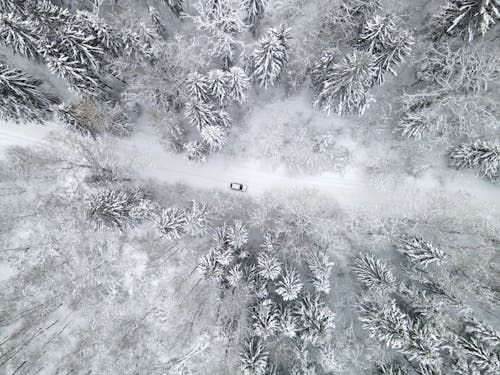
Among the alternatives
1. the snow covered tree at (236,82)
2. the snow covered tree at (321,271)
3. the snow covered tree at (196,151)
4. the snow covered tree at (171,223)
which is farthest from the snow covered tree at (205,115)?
the snow covered tree at (321,271)

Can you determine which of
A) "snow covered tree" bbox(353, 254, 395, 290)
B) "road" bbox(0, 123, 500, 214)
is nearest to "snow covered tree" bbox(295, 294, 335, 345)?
"snow covered tree" bbox(353, 254, 395, 290)

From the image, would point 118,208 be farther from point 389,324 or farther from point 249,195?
point 389,324

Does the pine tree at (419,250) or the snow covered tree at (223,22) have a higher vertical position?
the snow covered tree at (223,22)

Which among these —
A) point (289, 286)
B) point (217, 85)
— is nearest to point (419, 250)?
point (289, 286)

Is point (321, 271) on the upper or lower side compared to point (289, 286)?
upper

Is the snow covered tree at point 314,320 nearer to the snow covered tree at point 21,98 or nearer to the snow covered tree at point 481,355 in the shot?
the snow covered tree at point 481,355

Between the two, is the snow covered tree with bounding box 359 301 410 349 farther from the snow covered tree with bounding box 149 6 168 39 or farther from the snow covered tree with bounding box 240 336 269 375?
the snow covered tree with bounding box 149 6 168 39
